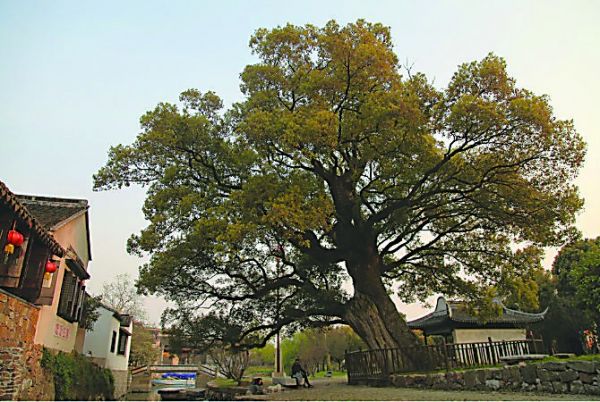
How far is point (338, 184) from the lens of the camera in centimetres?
1097

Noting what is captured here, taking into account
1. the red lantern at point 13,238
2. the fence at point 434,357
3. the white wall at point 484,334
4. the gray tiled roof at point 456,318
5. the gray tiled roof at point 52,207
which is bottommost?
the fence at point 434,357

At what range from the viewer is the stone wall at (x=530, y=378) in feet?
19.4

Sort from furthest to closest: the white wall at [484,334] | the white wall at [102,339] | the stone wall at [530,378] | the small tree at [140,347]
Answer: the small tree at [140,347]
the white wall at [484,334]
the white wall at [102,339]
the stone wall at [530,378]

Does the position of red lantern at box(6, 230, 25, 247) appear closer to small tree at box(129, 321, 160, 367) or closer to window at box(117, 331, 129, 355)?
window at box(117, 331, 129, 355)

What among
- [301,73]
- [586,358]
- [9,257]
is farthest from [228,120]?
[586,358]

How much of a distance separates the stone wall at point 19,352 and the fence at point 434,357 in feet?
24.0

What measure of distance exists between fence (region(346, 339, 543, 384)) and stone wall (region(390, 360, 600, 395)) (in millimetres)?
454

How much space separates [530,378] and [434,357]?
2.40m

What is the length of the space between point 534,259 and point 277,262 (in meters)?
7.21

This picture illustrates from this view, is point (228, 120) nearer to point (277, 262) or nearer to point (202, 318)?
point (277, 262)

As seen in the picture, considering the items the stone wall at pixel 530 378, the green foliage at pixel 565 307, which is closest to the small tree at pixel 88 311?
the stone wall at pixel 530 378

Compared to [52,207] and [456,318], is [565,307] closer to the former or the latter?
[456,318]

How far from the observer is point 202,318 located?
37.3 ft

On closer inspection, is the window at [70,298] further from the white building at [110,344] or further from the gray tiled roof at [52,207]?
the white building at [110,344]
